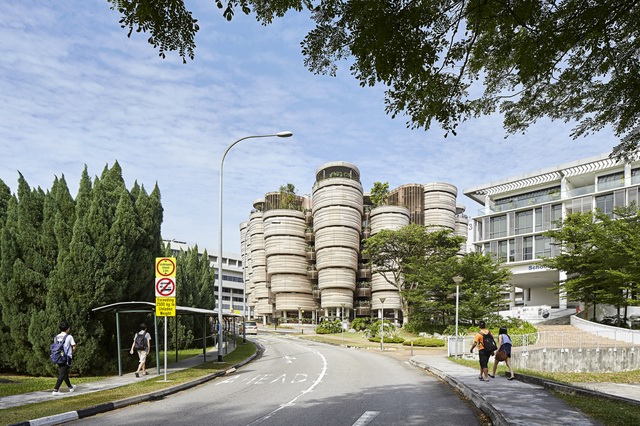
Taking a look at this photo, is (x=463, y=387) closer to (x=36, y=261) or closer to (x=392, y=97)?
(x=392, y=97)

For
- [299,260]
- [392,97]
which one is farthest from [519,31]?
[299,260]

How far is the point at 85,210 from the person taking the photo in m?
17.8

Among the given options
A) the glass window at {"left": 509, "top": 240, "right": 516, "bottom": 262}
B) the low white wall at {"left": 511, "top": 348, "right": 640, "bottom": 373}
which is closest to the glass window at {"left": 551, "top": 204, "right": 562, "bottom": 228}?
the glass window at {"left": 509, "top": 240, "right": 516, "bottom": 262}

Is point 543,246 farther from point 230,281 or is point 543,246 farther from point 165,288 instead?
point 230,281

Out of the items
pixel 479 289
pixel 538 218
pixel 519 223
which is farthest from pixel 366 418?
pixel 519 223

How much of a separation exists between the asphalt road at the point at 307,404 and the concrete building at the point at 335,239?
68.2 metres

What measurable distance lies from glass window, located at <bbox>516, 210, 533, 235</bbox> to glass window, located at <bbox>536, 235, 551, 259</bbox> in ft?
5.97

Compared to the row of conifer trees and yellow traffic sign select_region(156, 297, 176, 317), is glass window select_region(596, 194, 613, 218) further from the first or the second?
yellow traffic sign select_region(156, 297, 176, 317)

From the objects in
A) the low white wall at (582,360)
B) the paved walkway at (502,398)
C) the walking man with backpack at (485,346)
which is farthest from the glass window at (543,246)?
the walking man with backpack at (485,346)

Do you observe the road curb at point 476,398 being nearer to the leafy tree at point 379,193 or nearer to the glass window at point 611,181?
the glass window at point 611,181

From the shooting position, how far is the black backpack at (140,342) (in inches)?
647

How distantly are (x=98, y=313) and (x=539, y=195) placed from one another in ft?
190

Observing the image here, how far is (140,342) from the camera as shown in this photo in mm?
16453

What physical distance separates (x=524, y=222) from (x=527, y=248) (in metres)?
3.41
